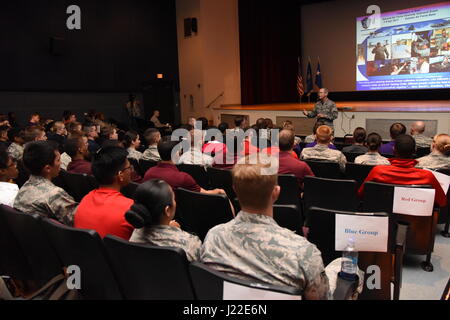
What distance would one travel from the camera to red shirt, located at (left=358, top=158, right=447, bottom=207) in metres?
3.00

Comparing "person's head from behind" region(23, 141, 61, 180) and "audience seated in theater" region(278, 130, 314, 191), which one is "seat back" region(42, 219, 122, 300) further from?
"audience seated in theater" region(278, 130, 314, 191)

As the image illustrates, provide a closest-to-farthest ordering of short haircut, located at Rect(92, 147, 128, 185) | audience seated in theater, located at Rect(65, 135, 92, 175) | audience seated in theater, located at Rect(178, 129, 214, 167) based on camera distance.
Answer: short haircut, located at Rect(92, 147, 128, 185) < audience seated in theater, located at Rect(65, 135, 92, 175) < audience seated in theater, located at Rect(178, 129, 214, 167)

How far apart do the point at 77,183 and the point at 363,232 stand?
2.48 metres

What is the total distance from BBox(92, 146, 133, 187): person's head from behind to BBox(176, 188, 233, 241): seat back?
52 cm

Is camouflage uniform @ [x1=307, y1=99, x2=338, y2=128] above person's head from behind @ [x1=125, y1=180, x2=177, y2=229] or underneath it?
above

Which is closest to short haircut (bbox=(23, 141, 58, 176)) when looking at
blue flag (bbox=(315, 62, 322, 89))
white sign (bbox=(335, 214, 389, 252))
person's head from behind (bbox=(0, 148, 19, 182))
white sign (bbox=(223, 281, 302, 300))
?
person's head from behind (bbox=(0, 148, 19, 182))

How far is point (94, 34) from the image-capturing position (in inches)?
409

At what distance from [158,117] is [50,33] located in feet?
12.0

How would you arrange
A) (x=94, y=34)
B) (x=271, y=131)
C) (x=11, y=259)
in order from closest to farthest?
(x=11, y=259), (x=271, y=131), (x=94, y=34)

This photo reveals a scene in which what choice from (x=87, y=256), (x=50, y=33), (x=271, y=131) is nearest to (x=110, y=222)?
(x=87, y=256)

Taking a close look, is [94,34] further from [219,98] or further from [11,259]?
[11,259]

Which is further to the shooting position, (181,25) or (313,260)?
(181,25)

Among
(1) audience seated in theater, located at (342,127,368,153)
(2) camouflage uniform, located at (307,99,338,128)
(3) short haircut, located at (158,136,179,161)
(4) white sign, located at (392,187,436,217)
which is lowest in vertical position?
(4) white sign, located at (392,187,436,217)
